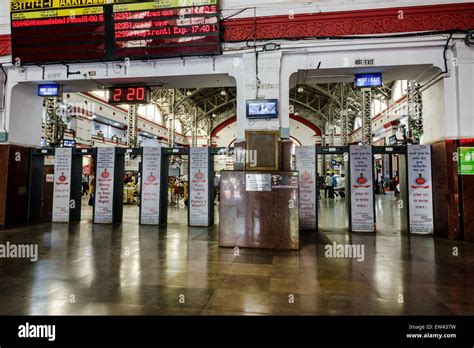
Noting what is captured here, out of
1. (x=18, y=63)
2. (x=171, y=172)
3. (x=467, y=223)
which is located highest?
(x=18, y=63)

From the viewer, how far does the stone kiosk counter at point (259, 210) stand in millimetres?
5250

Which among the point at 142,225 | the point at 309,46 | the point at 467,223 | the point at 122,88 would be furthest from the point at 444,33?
the point at 142,225

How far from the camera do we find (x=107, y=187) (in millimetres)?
8305

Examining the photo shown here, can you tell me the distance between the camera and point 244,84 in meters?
7.23

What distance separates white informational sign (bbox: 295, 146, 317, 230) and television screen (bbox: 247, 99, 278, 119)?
1.46 metres

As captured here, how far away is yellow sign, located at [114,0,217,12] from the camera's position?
6.78 m

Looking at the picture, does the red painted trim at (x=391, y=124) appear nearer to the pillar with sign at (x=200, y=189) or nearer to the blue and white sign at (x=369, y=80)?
the blue and white sign at (x=369, y=80)

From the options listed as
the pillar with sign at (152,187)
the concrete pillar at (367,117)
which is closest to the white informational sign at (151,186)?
the pillar with sign at (152,187)

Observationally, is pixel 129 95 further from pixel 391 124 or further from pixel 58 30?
pixel 391 124

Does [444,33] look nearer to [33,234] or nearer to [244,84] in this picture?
[244,84]

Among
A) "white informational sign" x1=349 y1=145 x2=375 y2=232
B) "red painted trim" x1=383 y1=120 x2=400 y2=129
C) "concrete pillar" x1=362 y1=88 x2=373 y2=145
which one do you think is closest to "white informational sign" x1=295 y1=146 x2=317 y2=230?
"white informational sign" x1=349 y1=145 x2=375 y2=232

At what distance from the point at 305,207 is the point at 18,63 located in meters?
8.81

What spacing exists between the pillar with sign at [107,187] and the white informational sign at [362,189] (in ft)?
21.9
